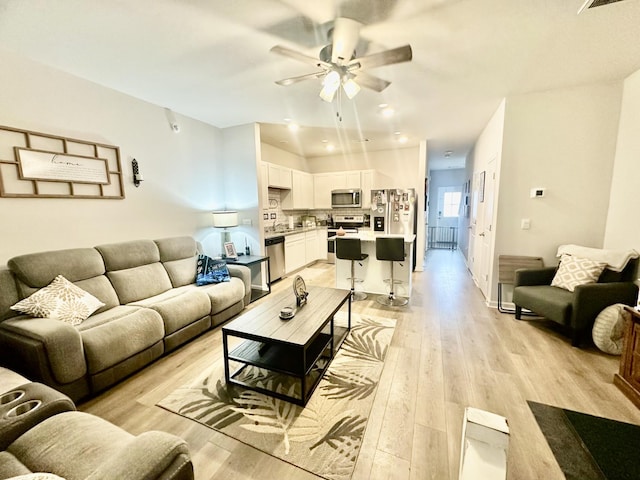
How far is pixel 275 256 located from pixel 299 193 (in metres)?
1.91

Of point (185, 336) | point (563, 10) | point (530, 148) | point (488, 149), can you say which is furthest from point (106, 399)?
point (488, 149)

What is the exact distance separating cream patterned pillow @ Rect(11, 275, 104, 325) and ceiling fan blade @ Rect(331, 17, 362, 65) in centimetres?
293

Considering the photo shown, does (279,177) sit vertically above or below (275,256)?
above

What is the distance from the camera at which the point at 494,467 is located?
93 cm

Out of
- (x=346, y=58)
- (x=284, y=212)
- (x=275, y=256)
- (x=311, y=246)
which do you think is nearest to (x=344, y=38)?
(x=346, y=58)

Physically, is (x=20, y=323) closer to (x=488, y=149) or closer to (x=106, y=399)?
(x=106, y=399)

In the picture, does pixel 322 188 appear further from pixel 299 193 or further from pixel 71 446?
pixel 71 446

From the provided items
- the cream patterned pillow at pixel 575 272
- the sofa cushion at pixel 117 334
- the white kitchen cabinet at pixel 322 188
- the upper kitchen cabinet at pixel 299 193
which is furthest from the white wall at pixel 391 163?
the sofa cushion at pixel 117 334

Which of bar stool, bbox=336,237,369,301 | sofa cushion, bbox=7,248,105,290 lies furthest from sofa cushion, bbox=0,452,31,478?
bar stool, bbox=336,237,369,301

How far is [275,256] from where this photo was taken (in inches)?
187

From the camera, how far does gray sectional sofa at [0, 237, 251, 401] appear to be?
1.75 meters

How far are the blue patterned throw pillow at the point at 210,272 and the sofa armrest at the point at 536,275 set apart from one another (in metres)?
3.64

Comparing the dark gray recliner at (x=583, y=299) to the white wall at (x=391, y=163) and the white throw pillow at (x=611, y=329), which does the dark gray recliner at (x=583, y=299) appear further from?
the white wall at (x=391, y=163)

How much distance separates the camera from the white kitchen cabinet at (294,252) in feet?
16.9
